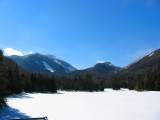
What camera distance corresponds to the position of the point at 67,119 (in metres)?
20.0

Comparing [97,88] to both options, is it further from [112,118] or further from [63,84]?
[112,118]

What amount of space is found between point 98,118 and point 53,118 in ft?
18.6

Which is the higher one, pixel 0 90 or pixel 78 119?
pixel 0 90

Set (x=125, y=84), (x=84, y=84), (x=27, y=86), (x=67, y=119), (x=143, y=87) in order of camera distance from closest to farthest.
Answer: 1. (x=67, y=119)
2. (x=27, y=86)
3. (x=143, y=87)
4. (x=84, y=84)
5. (x=125, y=84)

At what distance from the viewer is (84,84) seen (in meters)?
124

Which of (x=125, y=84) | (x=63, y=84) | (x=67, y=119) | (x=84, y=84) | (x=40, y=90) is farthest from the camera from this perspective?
(x=125, y=84)

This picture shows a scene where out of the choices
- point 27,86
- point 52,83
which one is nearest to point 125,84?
point 52,83

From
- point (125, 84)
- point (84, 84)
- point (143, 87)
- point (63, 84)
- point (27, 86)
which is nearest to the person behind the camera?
point (27, 86)

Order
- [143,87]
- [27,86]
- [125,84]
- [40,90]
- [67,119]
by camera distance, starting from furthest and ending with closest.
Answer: [125,84], [143,87], [40,90], [27,86], [67,119]

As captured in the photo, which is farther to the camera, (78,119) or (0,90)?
(0,90)

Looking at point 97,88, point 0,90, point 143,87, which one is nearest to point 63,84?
point 97,88

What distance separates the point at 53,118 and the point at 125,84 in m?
166

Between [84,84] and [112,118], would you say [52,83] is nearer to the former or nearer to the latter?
[84,84]

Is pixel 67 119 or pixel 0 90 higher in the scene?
pixel 0 90
